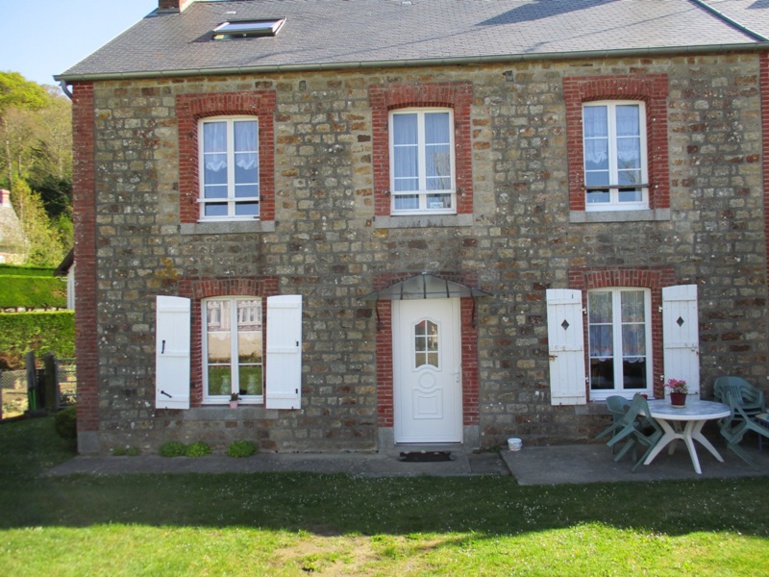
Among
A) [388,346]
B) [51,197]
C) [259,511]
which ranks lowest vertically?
[259,511]

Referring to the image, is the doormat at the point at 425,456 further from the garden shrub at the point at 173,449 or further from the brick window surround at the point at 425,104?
the brick window surround at the point at 425,104

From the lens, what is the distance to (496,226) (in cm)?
838

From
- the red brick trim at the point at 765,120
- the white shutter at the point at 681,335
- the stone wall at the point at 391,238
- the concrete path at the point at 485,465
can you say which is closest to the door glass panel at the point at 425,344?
the stone wall at the point at 391,238

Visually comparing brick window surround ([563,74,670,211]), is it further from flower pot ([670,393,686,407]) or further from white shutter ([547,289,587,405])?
flower pot ([670,393,686,407])

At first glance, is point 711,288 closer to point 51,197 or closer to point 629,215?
point 629,215

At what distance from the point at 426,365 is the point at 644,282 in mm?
3340

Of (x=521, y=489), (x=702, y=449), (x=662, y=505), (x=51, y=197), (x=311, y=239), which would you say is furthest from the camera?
(x=51, y=197)

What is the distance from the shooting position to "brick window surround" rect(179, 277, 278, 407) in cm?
852

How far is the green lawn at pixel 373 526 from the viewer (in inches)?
189

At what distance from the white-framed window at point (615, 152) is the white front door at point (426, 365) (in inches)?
110

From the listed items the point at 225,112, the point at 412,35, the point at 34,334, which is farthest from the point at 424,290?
the point at 34,334

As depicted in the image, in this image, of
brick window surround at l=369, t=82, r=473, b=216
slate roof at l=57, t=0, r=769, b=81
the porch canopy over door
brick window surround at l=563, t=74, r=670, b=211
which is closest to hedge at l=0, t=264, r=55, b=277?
slate roof at l=57, t=0, r=769, b=81

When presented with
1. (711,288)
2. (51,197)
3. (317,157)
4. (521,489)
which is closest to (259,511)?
(521,489)

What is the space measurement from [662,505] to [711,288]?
3.72 metres
